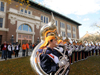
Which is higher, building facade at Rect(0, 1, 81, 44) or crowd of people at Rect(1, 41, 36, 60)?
building facade at Rect(0, 1, 81, 44)

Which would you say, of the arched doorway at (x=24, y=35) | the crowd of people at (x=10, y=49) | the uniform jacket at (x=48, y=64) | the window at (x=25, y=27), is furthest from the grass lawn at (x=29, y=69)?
the window at (x=25, y=27)

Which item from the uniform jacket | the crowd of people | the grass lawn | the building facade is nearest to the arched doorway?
the building facade

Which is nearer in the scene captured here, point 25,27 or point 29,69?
point 29,69

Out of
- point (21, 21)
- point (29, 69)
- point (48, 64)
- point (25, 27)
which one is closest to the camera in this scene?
point (48, 64)

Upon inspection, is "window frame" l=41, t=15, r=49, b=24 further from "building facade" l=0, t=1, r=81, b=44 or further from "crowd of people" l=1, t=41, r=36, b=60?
"crowd of people" l=1, t=41, r=36, b=60

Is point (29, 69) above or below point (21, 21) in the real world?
below

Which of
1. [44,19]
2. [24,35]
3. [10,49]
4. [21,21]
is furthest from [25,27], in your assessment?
[10,49]

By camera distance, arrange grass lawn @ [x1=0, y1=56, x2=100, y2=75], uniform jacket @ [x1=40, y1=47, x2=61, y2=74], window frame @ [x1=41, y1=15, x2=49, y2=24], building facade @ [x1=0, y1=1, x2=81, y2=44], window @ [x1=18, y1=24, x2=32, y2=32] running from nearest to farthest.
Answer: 1. uniform jacket @ [x1=40, y1=47, x2=61, y2=74]
2. grass lawn @ [x1=0, y1=56, x2=100, y2=75]
3. building facade @ [x1=0, y1=1, x2=81, y2=44]
4. window @ [x1=18, y1=24, x2=32, y2=32]
5. window frame @ [x1=41, y1=15, x2=49, y2=24]

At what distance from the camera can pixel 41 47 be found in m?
2.00

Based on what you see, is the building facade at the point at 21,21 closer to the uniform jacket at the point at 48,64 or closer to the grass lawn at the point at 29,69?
the grass lawn at the point at 29,69

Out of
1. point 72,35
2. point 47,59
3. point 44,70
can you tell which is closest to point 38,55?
point 47,59

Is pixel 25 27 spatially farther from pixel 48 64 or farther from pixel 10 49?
pixel 48 64

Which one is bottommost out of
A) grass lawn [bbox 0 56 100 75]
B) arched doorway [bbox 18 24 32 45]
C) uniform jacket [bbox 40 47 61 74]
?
grass lawn [bbox 0 56 100 75]

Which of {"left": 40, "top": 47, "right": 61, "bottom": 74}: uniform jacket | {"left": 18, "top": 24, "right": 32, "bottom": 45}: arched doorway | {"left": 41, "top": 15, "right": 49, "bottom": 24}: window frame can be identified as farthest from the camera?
{"left": 41, "top": 15, "right": 49, "bottom": 24}: window frame
